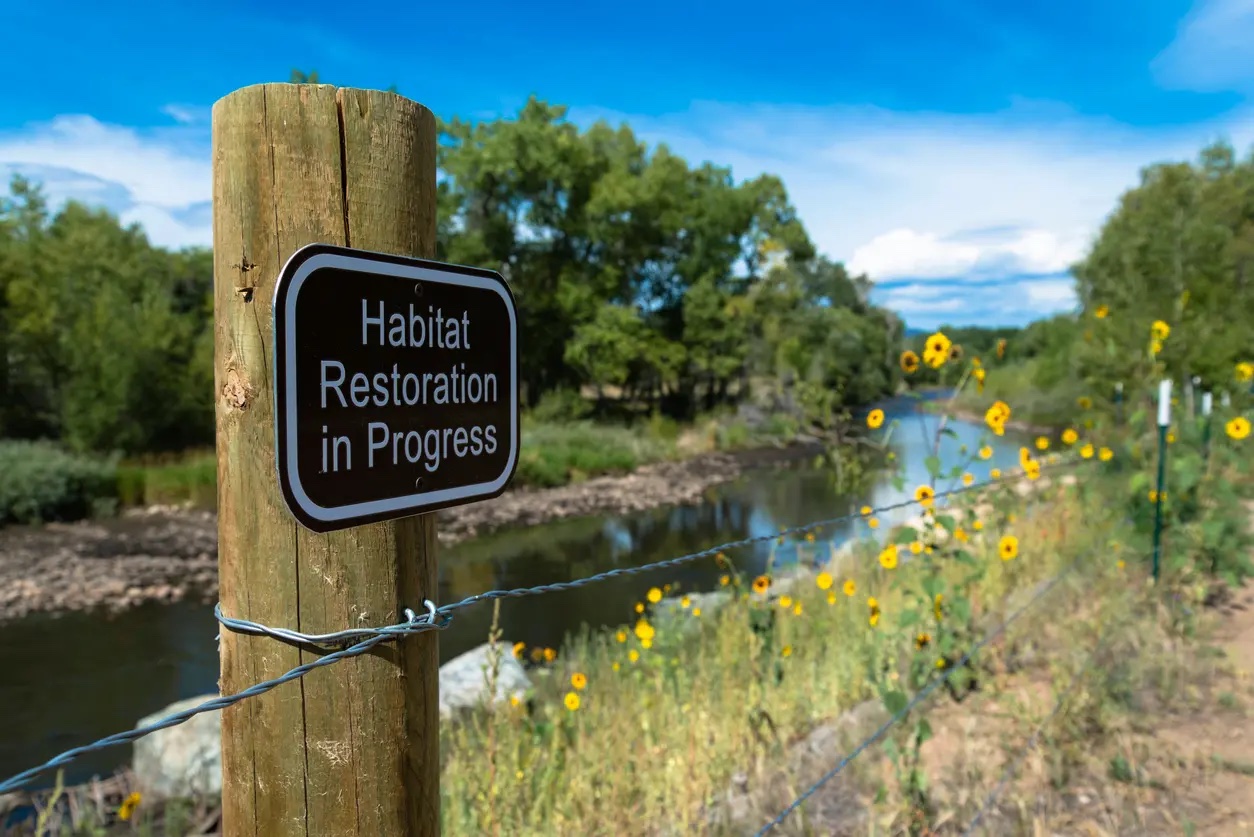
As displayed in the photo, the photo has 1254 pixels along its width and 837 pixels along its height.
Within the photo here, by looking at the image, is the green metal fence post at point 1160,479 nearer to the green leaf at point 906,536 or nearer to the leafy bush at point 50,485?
the green leaf at point 906,536

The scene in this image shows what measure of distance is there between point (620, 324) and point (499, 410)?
2317 cm

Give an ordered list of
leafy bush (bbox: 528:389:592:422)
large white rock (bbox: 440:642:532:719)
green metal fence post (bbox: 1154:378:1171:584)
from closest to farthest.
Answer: green metal fence post (bbox: 1154:378:1171:584)
large white rock (bbox: 440:642:532:719)
leafy bush (bbox: 528:389:592:422)

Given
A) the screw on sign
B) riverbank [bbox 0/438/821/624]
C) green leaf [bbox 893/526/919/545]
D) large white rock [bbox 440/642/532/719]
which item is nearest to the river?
green leaf [bbox 893/526/919/545]

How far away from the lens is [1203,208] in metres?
12.6

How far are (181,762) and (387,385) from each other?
4.38 m

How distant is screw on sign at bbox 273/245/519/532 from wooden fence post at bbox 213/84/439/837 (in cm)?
Answer: 6

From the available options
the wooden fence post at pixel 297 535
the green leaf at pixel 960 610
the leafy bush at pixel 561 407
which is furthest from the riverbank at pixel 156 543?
the wooden fence post at pixel 297 535

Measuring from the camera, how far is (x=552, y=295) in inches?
984

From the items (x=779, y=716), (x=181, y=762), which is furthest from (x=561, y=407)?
(x=779, y=716)

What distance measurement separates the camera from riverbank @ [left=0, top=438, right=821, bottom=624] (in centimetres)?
968

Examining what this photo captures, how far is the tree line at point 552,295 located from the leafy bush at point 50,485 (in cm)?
158

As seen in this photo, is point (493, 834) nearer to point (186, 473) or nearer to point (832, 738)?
point (832, 738)

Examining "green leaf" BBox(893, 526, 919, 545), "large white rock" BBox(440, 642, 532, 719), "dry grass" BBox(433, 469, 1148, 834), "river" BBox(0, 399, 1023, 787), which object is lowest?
"river" BBox(0, 399, 1023, 787)

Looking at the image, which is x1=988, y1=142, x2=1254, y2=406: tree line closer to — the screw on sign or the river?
the river
